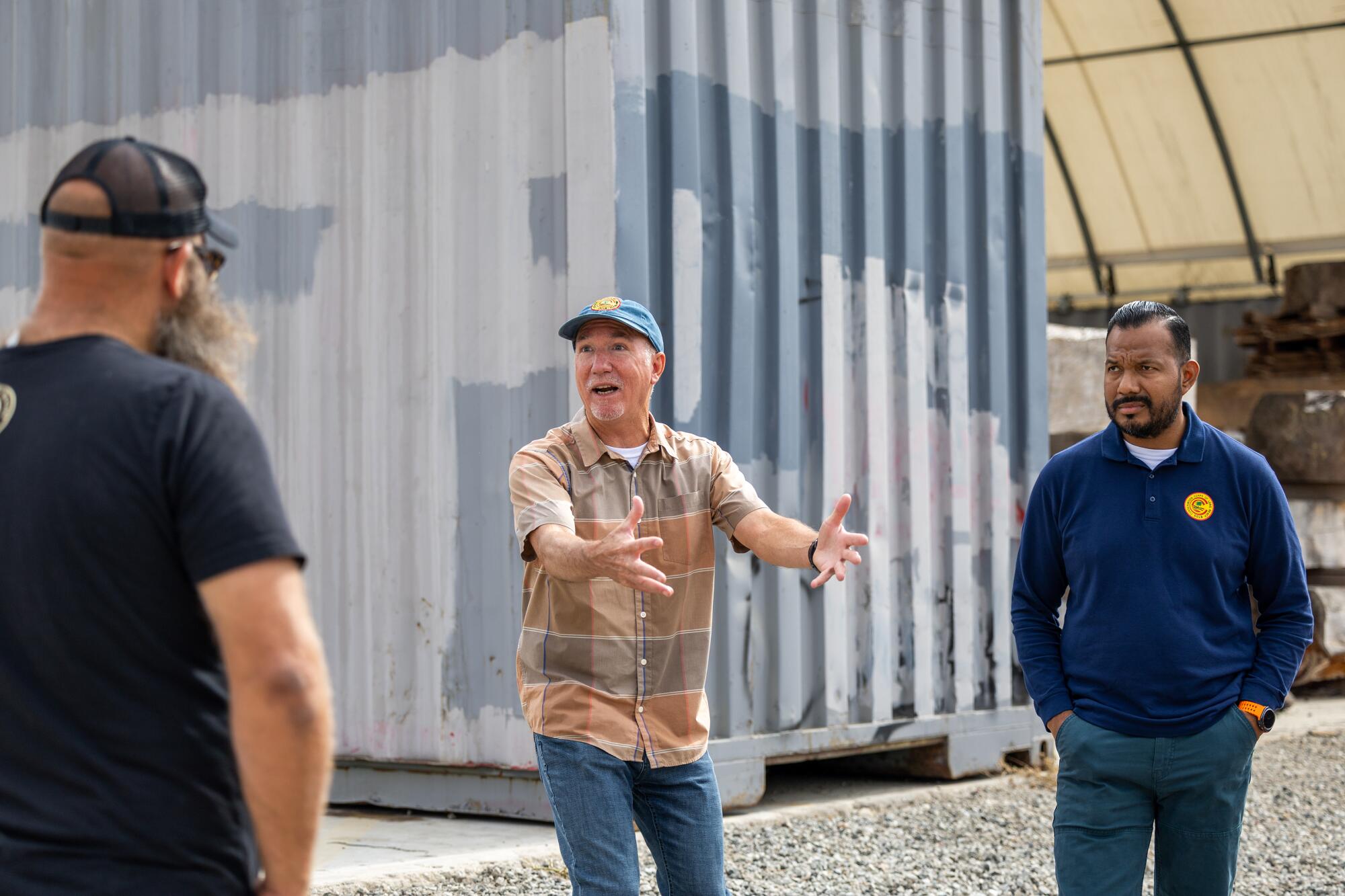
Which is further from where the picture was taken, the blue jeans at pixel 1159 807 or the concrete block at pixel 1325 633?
the concrete block at pixel 1325 633

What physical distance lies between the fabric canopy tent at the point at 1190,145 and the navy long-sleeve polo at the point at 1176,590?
1156cm

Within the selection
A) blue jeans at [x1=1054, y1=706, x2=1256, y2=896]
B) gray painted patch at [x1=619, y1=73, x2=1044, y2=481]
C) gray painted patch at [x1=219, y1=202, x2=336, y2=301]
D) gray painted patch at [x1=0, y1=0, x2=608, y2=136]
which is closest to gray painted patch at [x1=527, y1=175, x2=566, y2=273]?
gray painted patch at [x1=619, y1=73, x2=1044, y2=481]

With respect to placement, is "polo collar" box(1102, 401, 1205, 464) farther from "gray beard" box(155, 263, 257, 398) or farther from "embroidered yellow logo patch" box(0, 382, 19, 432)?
"embroidered yellow logo patch" box(0, 382, 19, 432)

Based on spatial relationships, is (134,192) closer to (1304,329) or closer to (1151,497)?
(1151,497)

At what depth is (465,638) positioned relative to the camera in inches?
248

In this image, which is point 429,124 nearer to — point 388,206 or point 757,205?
point 388,206

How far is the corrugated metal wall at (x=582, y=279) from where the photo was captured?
6.21m

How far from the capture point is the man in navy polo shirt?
3568 mm

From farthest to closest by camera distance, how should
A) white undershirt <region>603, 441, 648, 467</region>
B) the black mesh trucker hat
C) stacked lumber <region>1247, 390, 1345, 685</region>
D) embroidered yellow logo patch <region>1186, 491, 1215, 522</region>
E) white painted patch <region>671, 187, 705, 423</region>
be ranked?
1. stacked lumber <region>1247, 390, 1345, 685</region>
2. white painted patch <region>671, 187, 705, 423</region>
3. white undershirt <region>603, 441, 648, 467</region>
4. embroidered yellow logo patch <region>1186, 491, 1215, 522</region>
5. the black mesh trucker hat

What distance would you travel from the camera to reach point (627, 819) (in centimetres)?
347

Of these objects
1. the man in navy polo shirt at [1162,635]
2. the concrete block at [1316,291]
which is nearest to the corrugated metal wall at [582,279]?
the man in navy polo shirt at [1162,635]

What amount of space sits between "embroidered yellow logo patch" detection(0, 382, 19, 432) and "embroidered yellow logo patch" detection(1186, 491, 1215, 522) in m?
2.67

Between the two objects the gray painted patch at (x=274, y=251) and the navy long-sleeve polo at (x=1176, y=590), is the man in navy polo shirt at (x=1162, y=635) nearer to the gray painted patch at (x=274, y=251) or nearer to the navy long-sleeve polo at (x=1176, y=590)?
the navy long-sleeve polo at (x=1176, y=590)

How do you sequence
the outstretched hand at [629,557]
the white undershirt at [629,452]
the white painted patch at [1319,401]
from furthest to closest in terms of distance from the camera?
1. the white painted patch at [1319,401]
2. the white undershirt at [629,452]
3. the outstretched hand at [629,557]
